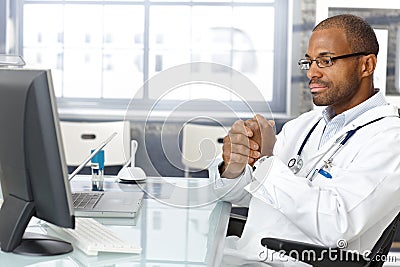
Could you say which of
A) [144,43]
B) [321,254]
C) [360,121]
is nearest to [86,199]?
[321,254]

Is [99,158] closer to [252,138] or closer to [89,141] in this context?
[252,138]

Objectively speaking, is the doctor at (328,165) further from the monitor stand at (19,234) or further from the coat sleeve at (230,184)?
the monitor stand at (19,234)

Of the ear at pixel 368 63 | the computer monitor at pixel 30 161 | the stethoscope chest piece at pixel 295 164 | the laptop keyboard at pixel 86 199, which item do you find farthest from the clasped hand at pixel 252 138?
the computer monitor at pixel 30 161

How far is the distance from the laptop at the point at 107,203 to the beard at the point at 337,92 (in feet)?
2.24

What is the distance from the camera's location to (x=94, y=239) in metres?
1.71

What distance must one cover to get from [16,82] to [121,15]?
8.78 feet

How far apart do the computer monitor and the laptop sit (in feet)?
1.23

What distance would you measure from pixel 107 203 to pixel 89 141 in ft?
5.94

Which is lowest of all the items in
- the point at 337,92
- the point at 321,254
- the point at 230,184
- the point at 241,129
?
the point at 321,254

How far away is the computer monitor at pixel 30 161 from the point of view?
1520 millimetres

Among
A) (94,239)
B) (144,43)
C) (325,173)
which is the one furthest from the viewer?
(144,43)

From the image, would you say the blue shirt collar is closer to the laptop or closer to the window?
the laptop

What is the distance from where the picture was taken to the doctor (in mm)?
Answer: 1953

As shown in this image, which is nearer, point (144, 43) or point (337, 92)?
point (337, 92)
